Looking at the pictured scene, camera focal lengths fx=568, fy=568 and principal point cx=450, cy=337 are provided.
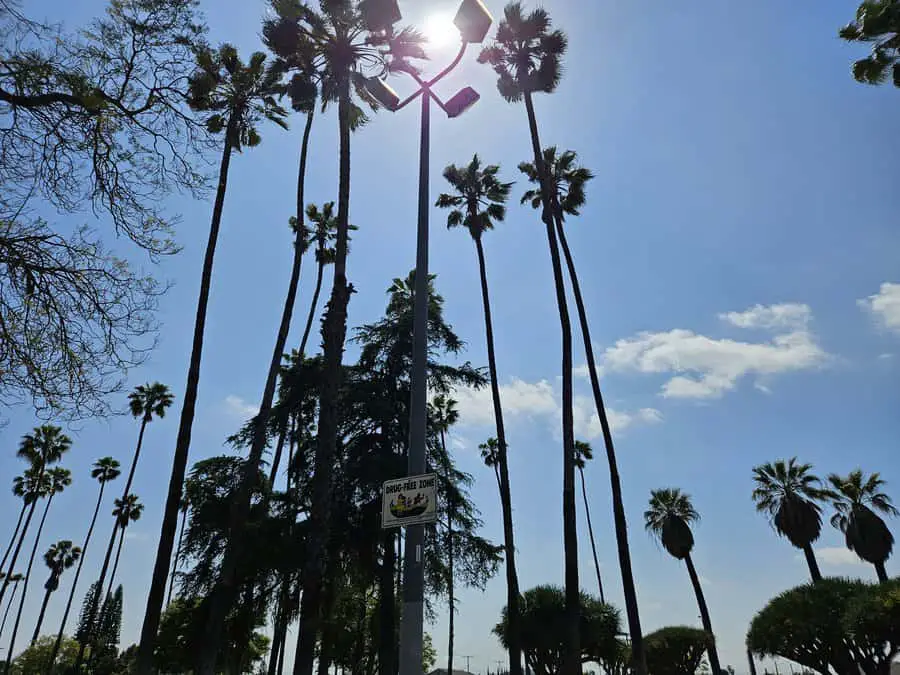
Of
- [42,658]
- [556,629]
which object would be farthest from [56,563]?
[556,629]

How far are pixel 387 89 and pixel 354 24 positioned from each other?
10533 millimetres

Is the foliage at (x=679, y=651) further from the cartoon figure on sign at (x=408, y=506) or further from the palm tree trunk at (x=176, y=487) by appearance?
the cartoon figure on sign at (x=408, y=506)

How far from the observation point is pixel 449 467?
23.9 meters

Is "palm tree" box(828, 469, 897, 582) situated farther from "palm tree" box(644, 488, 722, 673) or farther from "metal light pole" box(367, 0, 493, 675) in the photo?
"metal light pole" box(367, 0, 493, 675)

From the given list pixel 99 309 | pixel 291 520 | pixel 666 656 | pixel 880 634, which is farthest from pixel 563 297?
pixel 666 656

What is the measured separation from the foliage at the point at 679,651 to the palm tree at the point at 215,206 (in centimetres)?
3205

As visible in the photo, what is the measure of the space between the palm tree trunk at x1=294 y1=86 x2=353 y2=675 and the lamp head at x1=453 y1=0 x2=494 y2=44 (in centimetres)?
860

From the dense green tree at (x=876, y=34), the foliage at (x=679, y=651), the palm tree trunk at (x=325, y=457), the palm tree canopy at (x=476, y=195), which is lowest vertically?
the foliage at (x=679, y=651)

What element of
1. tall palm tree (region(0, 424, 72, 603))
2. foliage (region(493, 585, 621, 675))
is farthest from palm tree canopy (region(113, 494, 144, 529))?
foliage (region(493, 585, 621, 675))

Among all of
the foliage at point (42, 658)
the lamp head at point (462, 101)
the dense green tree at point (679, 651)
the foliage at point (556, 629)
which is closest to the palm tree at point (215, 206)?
the lamp head at point (462, 101)

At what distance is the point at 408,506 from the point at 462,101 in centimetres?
556

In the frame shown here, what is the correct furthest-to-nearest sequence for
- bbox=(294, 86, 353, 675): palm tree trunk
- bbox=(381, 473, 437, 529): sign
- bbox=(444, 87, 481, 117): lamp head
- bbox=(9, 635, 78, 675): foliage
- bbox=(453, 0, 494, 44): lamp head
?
1. bbox=(9, 635, 78, 675): foliage
2. bbox=(294, 86, 353, 675): palm tree trunk
3. bbox=(444, 87, 481, 117): lamp head
4. bbox=(453, 0, 494, 44): lamp head
5. bbox=(381, 473, 437, 529): sign

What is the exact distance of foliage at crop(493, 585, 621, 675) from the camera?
32.2 m

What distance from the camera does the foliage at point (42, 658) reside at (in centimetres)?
6581
